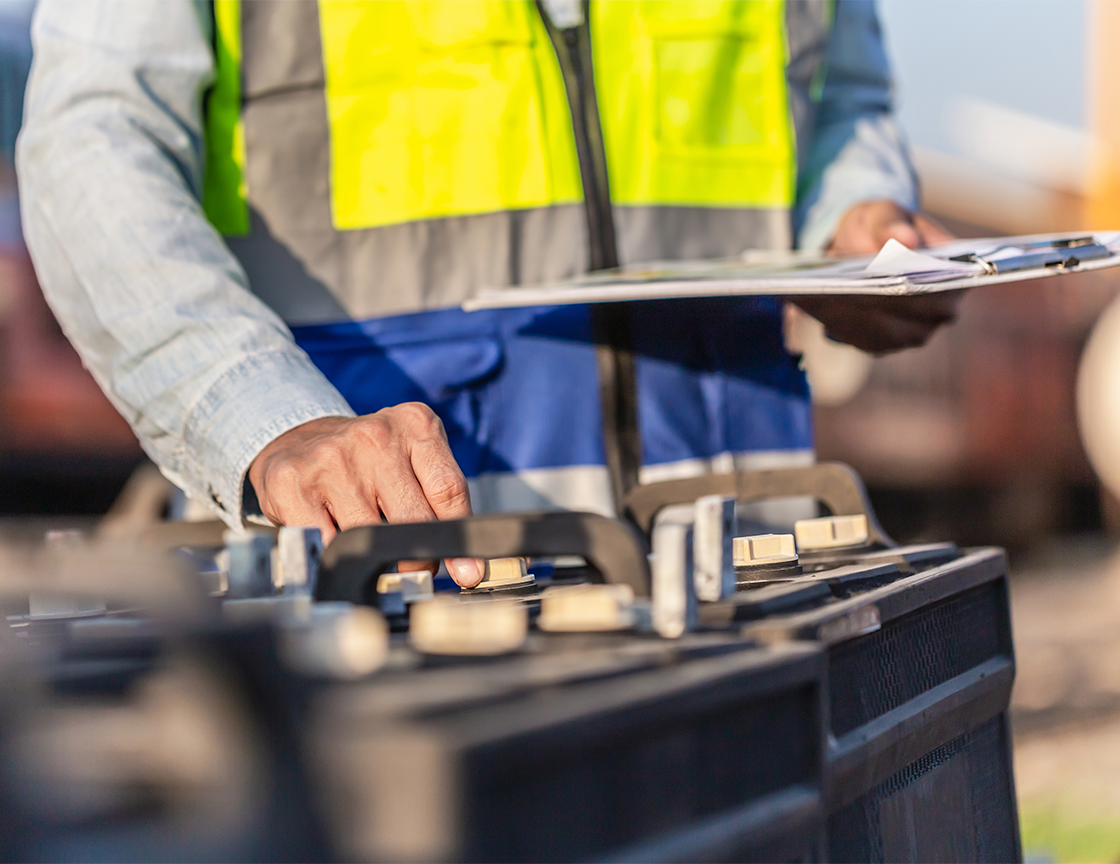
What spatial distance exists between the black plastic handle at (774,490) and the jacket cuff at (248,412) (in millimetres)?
338

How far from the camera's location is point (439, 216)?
1382mm

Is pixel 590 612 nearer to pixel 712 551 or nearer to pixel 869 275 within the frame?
pixel 712 551

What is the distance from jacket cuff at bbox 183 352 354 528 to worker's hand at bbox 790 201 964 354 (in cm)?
54

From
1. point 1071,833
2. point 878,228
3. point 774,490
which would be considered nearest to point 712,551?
point 774,490

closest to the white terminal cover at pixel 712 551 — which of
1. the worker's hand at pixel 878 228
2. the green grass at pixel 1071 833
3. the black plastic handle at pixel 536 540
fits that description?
the black plastic handle at pixel 536 540

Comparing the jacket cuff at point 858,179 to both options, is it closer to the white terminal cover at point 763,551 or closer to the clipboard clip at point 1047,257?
the clipboard clip at point 1047,257

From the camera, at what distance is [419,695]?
0.38m

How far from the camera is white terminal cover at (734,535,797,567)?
31.0 inches

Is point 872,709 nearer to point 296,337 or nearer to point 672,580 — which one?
point 672,580

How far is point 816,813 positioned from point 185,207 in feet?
3.11

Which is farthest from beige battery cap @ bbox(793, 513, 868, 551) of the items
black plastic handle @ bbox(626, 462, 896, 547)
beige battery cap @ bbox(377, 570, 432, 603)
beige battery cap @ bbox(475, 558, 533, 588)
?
beige battery cap @ bbox(377, 570, 432, 603)

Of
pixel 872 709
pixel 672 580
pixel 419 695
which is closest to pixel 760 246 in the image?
pixel 872 709

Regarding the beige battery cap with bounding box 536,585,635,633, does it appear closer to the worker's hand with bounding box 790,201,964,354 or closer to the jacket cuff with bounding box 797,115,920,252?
the worker's hand with bounding box 790,201,964,354

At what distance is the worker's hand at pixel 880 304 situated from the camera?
4.13ft
